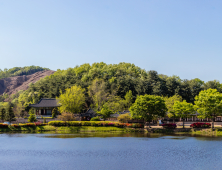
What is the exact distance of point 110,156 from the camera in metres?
37.0

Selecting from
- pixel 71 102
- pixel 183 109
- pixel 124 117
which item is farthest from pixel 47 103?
pixel 183 109

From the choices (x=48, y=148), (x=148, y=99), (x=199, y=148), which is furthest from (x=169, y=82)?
(x=48, y=148)

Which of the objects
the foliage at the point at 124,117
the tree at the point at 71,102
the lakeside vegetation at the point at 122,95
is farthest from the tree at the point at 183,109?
the tree at the point at 71,102

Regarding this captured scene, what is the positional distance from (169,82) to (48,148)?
72.3 m

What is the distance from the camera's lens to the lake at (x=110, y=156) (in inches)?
1233

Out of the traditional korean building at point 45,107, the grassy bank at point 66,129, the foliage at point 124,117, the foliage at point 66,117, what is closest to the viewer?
the grassy bank at point 66,129

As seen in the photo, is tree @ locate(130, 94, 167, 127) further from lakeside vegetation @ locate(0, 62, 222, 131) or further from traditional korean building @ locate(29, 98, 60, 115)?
traditional korean building @ locate(29, 98, 60, 115)

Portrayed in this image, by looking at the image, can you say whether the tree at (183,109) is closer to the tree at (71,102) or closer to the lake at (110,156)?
the lake at (110,156)

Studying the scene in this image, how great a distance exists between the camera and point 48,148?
42.9 m

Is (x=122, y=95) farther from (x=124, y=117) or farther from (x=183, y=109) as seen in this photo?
(x=183, y=109)

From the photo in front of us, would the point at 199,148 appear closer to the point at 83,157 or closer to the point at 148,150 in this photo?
the point at 148,150

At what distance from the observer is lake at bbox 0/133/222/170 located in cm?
3133

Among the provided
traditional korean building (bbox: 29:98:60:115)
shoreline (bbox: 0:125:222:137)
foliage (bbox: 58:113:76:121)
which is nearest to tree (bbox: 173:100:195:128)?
shoreline (bbox: 0:125:222:137)

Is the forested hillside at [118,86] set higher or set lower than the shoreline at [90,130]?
higher
